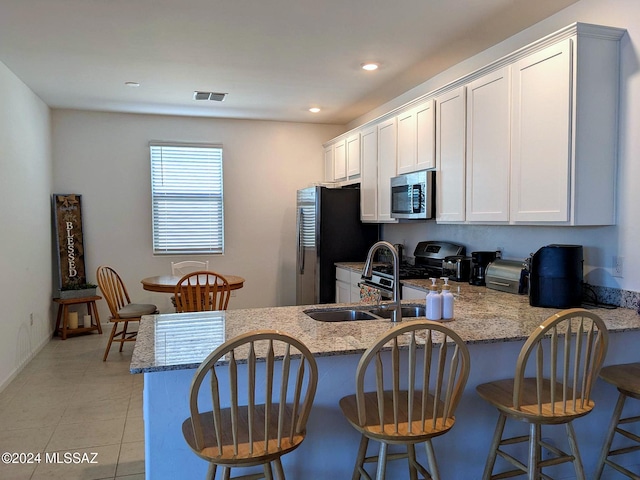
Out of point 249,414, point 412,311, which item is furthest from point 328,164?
point 249,414

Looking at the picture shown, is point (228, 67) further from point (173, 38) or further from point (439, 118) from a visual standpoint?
point (439, 118)

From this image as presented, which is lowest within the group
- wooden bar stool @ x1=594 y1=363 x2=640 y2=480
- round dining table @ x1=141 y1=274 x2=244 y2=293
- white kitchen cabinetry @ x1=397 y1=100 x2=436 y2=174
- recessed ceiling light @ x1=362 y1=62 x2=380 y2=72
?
wooden bar stool @ x1=594 y1=363 x2=640 y2=480

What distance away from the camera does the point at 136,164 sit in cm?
564

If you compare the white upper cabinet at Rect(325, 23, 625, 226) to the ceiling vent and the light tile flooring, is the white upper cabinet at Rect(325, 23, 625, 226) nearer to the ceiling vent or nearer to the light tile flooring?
the ceiling vent

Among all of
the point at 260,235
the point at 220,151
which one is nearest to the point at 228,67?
the point at 220,151

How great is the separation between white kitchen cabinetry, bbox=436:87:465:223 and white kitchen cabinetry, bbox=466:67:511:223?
0.07 m

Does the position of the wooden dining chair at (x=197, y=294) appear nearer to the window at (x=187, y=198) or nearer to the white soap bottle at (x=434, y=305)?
the window at (x=187, y=198)

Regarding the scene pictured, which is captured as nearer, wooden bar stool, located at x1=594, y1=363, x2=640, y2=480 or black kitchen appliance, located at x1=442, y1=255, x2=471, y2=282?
wooden bar stool, located at x1=594, y1=363, x2=640, y2=480

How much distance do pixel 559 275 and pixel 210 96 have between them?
3.65 meters

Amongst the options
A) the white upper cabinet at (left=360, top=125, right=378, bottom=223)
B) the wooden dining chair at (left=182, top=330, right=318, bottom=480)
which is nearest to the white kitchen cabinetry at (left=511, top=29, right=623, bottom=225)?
the wooden dining chair at (left=182, top=330, right=318, bottom=480)

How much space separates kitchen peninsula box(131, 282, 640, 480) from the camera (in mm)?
1777

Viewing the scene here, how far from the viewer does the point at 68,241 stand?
533cm

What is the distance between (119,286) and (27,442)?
99.6 inches

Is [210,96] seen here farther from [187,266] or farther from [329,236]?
[187,266]
